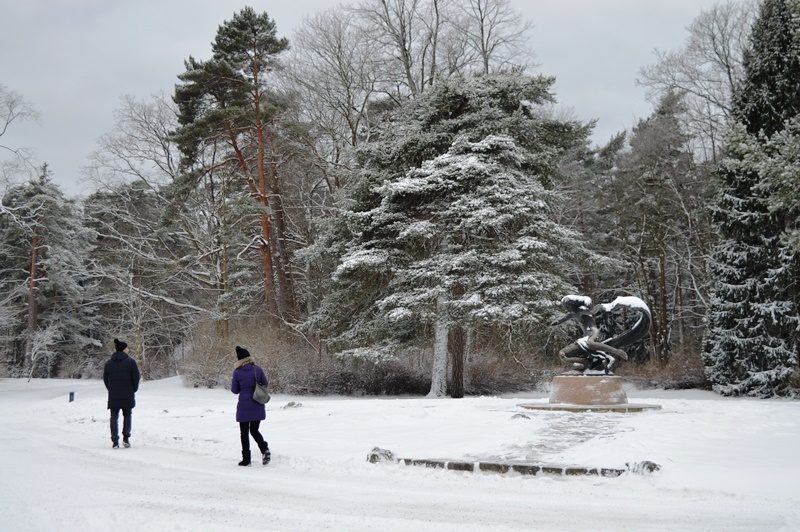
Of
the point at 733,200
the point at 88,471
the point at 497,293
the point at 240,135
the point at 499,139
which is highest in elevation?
the point at 240,135

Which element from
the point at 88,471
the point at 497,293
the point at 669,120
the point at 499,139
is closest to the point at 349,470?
the point at 88,471

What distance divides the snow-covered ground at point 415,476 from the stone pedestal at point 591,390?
105 centimetres

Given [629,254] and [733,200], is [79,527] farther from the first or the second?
[629,254]

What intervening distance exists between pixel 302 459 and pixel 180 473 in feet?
5.08

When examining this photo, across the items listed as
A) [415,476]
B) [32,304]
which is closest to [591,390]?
[415,476]

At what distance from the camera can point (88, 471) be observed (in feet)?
28.8

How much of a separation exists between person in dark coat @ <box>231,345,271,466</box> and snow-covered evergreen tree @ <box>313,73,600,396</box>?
33.0ft

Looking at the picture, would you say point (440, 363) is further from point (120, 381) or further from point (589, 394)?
point (120, 381)

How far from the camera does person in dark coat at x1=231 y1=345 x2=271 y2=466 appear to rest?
30.0ft

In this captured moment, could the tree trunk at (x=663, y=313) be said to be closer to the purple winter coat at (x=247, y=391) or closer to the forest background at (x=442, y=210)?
the forest background at (x=442, y=210)

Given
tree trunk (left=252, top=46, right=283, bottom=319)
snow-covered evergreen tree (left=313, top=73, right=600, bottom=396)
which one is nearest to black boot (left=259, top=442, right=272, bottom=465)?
snow-covered evergreen tree (left=313, top=73, right=600, bottom=396)

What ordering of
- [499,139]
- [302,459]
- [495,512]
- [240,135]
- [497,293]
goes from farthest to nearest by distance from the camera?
[240,135]
[499,139]
[497,293]
[302,459]
[495,512]

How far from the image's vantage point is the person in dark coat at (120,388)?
36.3 feet

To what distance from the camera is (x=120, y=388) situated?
11.1 meters
